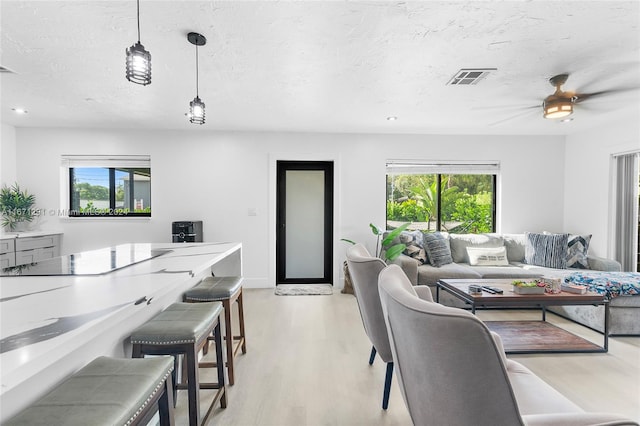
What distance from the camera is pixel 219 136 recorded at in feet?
14.9

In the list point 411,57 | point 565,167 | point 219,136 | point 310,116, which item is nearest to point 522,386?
point 411,57

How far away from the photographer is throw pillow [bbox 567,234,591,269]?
3.89m

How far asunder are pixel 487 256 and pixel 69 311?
14.5 feet

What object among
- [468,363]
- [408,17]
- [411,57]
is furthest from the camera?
[411,57]

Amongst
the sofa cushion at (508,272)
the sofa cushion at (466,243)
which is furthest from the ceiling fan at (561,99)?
the sofa cushion at (466,243)

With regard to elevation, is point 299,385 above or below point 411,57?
below

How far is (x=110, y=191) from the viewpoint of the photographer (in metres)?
4.59

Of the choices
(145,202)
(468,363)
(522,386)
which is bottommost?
(522,386)

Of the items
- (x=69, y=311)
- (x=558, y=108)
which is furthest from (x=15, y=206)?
(x=558, y=108)

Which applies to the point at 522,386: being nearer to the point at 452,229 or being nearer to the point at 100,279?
the point at 100,279

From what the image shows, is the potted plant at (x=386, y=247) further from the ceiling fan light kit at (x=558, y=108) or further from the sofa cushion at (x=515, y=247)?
the ceiling fan light kit at (x=558, y=108)

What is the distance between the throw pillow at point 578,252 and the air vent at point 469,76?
278 cm

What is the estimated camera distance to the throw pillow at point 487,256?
411 cm

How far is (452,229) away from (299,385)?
12.3 ft
